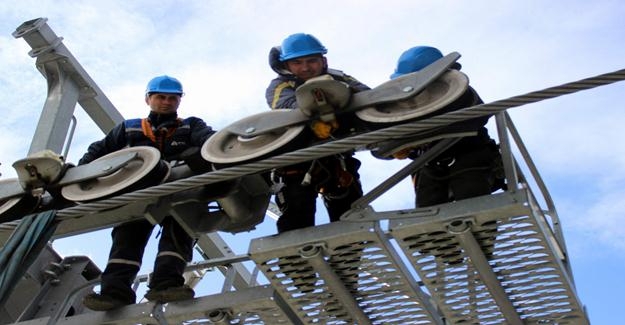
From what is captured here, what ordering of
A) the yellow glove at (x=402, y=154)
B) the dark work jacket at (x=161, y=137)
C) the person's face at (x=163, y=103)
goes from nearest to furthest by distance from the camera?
1. the yellow glove at (x=402, y=154)
2. the dark work jacket at (x=161, y=137)
3. the person's face at (x=163, y=103)

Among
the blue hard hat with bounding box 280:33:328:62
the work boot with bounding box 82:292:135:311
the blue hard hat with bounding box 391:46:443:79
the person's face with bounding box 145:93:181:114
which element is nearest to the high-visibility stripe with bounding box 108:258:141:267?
the work boot with bounding box 82:292:135:311

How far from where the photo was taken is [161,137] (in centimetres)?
800

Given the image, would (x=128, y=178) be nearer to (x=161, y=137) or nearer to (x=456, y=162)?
(x=161, y=137)

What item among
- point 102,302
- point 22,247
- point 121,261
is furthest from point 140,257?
point 22,247

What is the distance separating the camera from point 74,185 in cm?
744

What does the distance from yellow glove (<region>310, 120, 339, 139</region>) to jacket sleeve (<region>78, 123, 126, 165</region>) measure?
181cm

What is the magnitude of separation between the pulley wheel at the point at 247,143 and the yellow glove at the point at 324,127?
0.09 m

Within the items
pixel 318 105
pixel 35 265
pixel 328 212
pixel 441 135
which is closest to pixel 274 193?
pixel 328 212

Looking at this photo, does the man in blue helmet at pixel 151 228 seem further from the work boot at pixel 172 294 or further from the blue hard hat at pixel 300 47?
the blue hard hat at pixel 300 47

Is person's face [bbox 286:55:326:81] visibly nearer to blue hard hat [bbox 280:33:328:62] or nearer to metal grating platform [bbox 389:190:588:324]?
blue hard hat [bbox 280:33:328:62]

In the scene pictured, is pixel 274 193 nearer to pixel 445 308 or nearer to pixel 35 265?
pixel 445 308

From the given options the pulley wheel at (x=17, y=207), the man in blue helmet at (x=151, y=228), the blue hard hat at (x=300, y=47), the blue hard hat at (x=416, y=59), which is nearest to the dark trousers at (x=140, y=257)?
the man in blue helmet at (x=151, y=228)

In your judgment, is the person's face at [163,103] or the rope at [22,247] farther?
the person's face at [163,103]

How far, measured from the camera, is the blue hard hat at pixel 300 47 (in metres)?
7.76
